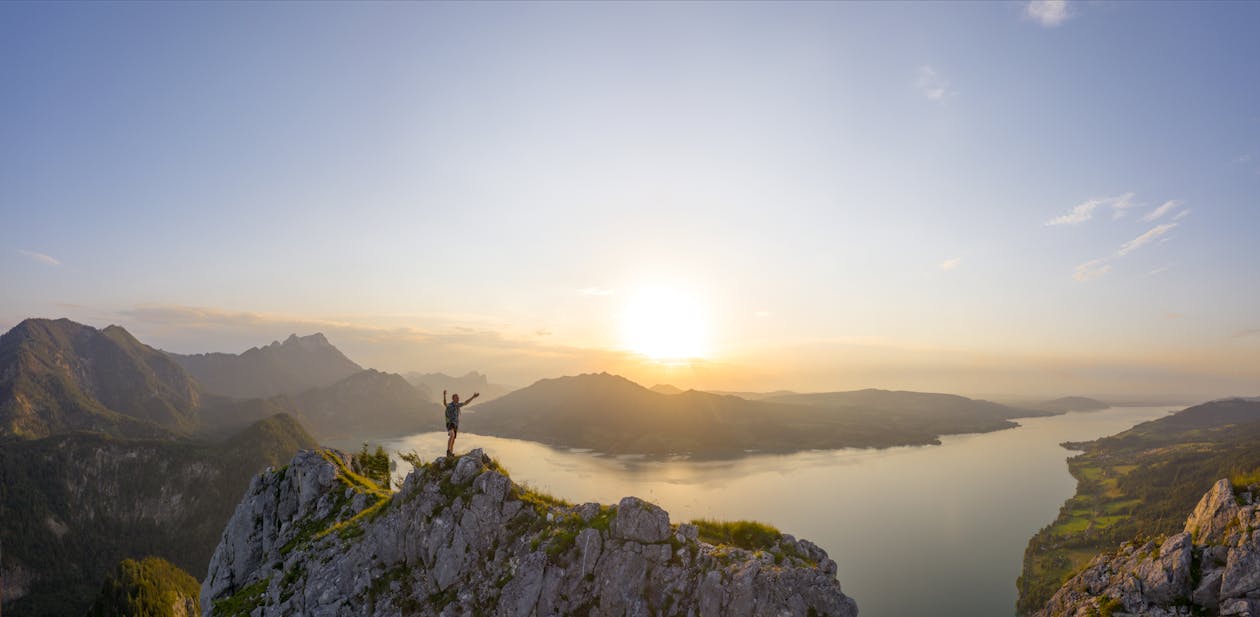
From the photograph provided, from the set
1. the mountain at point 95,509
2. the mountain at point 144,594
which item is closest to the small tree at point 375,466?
the mountain at point 144,594

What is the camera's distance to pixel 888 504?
123 meters

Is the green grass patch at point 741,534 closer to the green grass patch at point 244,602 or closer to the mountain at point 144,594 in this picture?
the green grass patch at point 244,602

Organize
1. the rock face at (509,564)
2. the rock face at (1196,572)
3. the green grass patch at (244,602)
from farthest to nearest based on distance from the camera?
the green grass patch at (244,602) < the rock face at (509,564) < the rock face at (1196,572)

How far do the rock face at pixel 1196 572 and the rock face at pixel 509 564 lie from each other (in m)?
7.23

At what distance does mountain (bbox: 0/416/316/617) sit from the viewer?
6038 inches

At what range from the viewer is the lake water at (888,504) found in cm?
7712

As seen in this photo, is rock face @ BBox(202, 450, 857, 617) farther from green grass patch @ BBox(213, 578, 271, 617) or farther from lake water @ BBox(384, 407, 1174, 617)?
lake water @ BBox(384, 407, 1174, 617)

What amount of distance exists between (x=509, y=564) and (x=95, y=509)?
265815 millimetres

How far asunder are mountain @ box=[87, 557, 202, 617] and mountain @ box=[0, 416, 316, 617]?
35.2 meters

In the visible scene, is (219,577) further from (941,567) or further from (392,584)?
(941,567)

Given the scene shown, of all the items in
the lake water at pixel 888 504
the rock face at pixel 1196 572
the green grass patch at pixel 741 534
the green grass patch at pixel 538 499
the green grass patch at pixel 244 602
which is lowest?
the lake water at pixel 888 504

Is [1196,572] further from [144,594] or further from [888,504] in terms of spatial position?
[144,594]

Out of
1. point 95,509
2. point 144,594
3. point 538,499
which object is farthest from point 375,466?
point 95,509

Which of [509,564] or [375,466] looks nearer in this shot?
[509,564]
